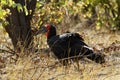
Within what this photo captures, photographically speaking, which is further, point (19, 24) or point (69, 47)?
point (19, 24)

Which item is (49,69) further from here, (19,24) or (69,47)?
(19,24)

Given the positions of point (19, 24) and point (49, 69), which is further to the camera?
point (19, 24)

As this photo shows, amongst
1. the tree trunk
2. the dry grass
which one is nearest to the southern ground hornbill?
the dry grass

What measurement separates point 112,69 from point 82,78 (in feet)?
2.79

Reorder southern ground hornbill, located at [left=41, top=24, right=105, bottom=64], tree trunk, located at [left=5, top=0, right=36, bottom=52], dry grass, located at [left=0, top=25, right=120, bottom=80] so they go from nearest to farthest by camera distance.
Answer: dry grass, located at [left=0, top=25, right=120, bottom=80] → southern ground hornbill, located at [left=41, top=24, right=105, bottom=64] → tree trunk, located at [left=5, top=0, right=36, bottom=52]

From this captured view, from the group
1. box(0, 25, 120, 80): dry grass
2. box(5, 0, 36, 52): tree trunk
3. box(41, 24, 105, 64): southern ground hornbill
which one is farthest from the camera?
box(5, 0, 36, 52): tree trunk

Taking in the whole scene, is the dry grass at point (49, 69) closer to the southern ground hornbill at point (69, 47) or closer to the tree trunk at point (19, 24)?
the southern ground hornbill at point (69, 47)

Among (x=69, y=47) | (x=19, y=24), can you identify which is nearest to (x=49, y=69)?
(x=69, y=47)

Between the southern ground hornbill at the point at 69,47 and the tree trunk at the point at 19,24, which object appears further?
the tree trunk at the point at 19,24

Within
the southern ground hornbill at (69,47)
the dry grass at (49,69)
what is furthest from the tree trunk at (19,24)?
the southern ground hornbill at (69,47)

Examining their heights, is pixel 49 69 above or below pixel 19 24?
below

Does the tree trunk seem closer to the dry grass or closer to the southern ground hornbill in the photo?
the dry grass

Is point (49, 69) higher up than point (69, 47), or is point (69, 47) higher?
point (69, 47)

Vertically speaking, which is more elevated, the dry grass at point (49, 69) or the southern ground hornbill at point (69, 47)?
the southern ground hornbill at point (69, 47)
